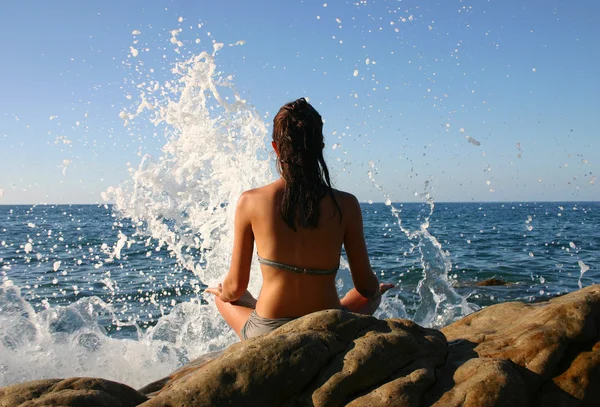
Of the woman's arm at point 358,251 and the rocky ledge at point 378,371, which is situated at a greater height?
the woman's arm at point 358,251

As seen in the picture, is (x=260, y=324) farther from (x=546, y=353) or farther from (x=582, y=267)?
(x=582, y=267)

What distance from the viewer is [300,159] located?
3.04m

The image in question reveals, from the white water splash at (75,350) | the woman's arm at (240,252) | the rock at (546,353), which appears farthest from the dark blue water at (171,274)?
the rock at (546,353)

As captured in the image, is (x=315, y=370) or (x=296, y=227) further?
(x=296, y=227)

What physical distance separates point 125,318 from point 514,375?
7368 millimetres

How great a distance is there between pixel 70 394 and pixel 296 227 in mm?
1411

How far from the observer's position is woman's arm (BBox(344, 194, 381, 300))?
3184 millimetres

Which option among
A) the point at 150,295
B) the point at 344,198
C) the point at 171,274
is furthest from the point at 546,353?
the point at 171,274

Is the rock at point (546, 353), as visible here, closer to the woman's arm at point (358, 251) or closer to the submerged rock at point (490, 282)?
the woman's arm at point (358, 251)

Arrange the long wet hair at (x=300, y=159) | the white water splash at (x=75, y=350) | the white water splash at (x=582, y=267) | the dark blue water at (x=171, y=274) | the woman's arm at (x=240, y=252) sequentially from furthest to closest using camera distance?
the white water splash at (x=582, y=267), the dark blue water at (x=171, y=274), the white water splash at (x=75, y=350), the woman's arm at (x=240, y=252), the long wet hair at (x=300, y=159)

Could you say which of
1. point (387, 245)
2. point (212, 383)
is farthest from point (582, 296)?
point (387, 245)

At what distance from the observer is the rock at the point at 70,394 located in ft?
7.74

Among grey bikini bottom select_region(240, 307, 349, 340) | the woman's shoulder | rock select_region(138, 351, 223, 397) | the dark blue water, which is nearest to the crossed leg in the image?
grey bikini bottom select_region(240, 307, 349, 340)

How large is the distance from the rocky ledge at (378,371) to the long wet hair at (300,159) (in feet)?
1.91
